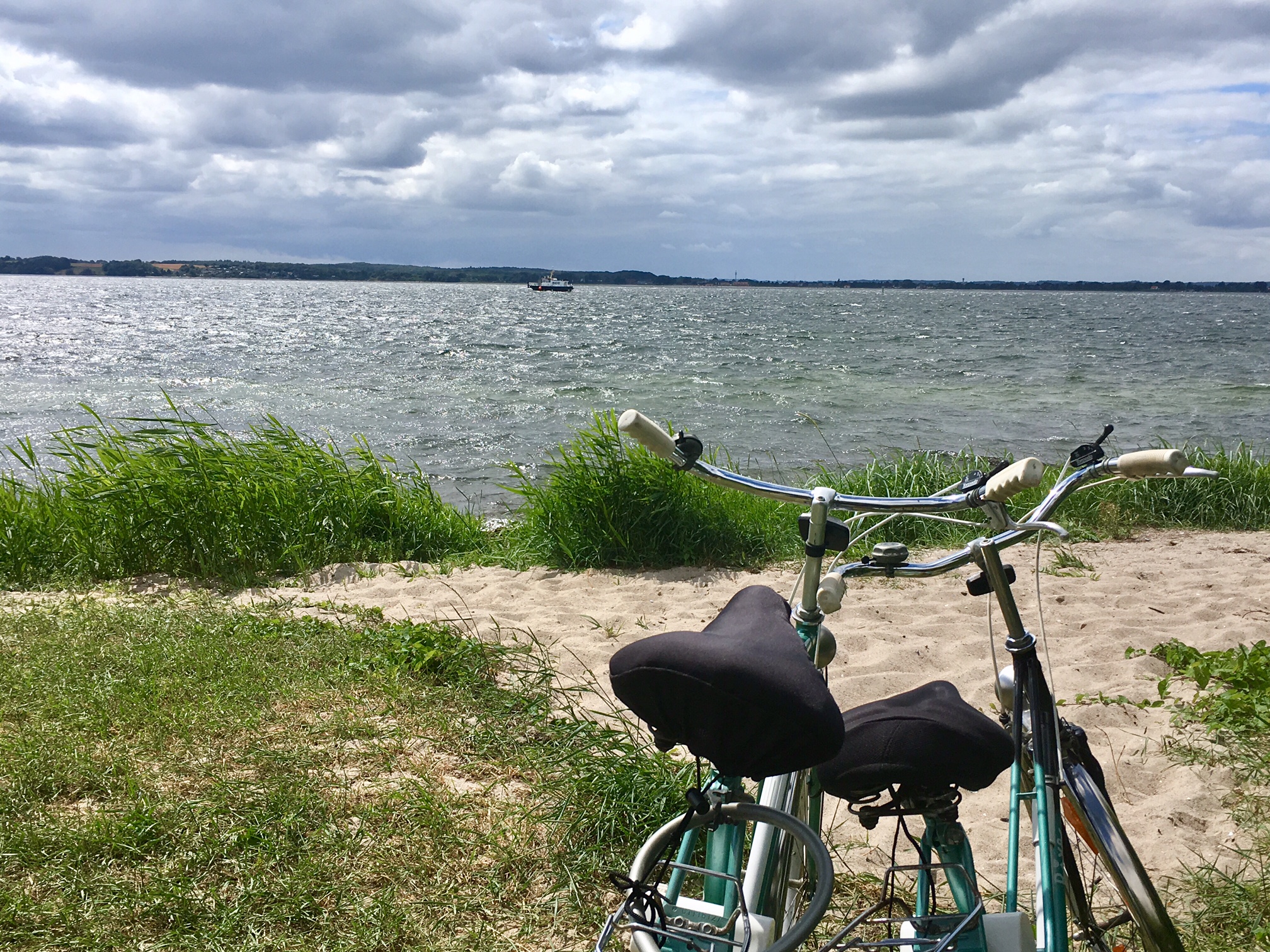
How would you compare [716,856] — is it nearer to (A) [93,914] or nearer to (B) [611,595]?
(A) [93,914]

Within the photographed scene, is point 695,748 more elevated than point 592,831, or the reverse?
point 695,748

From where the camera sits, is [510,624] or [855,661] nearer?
[855,661]

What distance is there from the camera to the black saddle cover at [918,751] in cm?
Result: 185

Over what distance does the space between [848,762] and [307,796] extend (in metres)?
2.12

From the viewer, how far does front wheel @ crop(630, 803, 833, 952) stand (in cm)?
141

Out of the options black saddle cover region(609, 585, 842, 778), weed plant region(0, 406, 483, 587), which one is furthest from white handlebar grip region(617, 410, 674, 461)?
weed plant region(0, 406, 483, 587)

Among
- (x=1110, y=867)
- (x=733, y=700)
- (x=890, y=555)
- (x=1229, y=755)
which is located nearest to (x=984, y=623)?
(x=1229, y=755)

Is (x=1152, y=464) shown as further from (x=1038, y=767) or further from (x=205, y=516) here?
(x=205, y=516)

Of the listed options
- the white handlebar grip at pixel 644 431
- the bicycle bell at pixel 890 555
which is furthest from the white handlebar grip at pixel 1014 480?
the white handlebar grip at pixel 644 431

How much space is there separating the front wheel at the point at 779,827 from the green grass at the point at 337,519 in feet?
16.9

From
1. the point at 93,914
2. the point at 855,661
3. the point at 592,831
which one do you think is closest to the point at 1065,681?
the point at 855,661

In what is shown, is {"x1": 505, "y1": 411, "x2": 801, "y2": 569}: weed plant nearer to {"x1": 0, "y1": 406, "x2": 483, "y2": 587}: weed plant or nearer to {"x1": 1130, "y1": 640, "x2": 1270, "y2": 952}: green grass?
{"x1": 0, "y1": 406, "x2": 483, "y2": 587}: weed plant

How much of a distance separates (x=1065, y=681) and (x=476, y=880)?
9.86ft

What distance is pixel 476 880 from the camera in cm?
294
